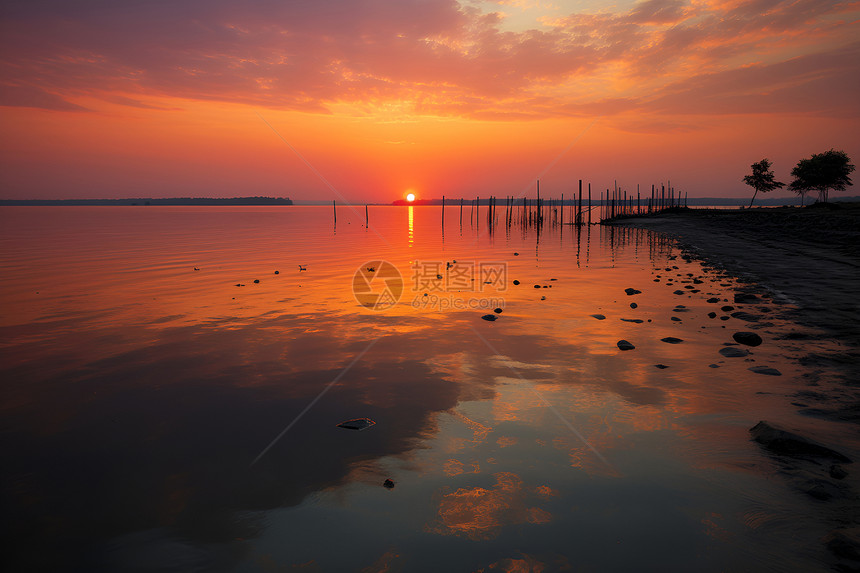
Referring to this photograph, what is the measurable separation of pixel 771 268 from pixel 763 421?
18.0 meters

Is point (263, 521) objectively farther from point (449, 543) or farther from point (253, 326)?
point (253, 326)

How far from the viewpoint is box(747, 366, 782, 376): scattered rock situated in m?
7.66

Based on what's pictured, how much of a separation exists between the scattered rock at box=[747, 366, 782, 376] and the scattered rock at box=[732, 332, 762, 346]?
1.65m

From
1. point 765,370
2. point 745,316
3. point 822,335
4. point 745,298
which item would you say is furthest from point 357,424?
point 745,298

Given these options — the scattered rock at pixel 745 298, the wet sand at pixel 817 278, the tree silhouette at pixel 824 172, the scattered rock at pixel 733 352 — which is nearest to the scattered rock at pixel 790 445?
the wet sand at pixel 817 278

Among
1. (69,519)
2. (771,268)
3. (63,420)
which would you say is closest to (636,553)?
(69,519)

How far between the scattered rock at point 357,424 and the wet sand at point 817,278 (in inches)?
247

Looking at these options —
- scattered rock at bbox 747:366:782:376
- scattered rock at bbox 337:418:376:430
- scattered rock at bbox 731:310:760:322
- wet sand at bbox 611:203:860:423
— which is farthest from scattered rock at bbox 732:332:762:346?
scattered rock at bbox 337:418:376:430

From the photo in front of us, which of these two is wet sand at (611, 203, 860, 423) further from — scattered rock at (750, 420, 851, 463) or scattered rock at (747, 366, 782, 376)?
scattered rock at (750, 420, 851, 463)

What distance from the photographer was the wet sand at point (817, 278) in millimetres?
7350

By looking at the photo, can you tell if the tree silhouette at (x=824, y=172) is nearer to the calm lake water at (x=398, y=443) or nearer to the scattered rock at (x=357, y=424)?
the calm lake water at (x=398, y=443)

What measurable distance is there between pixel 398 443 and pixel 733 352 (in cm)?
732

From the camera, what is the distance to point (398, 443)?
231 inches

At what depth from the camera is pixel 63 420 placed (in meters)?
6.59
